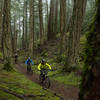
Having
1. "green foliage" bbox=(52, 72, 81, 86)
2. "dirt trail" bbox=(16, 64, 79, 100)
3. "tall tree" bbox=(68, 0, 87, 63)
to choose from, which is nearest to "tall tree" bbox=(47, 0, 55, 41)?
"tall tree" bbox=(68, 0, 87, 63)

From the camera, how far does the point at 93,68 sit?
4.59ft

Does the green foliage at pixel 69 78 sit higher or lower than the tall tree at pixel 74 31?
lower

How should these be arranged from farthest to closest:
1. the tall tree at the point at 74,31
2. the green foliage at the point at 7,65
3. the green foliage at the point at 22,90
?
the tall tree at the point at 74,31
the green foliage at the point at 7,65
the green foliage at the point at 22,90

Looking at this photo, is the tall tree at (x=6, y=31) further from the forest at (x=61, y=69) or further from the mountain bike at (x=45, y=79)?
the mountain bike at (x=45, y=79)

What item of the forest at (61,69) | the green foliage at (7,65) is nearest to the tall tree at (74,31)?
the forest at (61,69)

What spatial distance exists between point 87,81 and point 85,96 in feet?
0.53

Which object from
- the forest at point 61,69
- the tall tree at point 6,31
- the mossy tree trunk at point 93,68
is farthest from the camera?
the tall tree at point 6,31

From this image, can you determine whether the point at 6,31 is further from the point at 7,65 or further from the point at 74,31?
the point at 74,31

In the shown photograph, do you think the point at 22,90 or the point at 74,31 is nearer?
the point at 22,90

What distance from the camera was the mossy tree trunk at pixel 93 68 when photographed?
1341mm

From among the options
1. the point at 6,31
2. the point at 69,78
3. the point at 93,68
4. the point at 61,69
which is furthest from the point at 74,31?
the point at 93,68

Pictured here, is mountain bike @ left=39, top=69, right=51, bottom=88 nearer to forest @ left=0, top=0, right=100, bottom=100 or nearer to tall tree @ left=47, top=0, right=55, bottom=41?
forest @ left=0, top=0, right=100, bottom=100

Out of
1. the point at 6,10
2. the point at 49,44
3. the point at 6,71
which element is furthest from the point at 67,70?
the point at 49,44

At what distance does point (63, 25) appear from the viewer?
1702 cm
